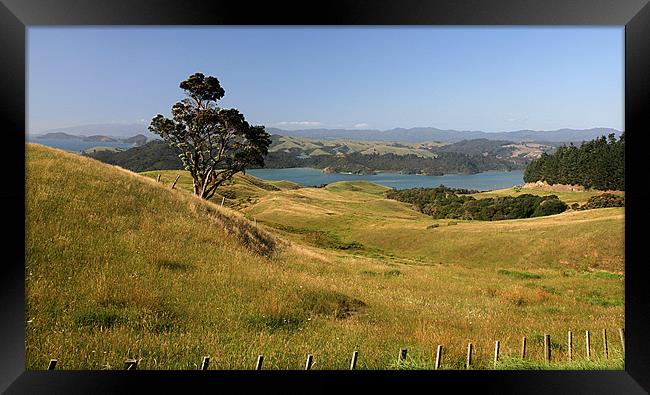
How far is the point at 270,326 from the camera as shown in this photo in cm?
593

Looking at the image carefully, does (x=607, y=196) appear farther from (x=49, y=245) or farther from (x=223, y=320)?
(x=49, y=245)

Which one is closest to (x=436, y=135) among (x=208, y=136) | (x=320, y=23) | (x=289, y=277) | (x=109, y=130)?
(x=289, y=277)

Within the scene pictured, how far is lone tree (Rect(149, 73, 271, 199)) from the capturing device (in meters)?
9.45

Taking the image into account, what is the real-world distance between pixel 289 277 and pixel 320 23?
4.76 meters

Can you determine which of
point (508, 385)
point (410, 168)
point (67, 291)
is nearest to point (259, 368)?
point (508, 385)

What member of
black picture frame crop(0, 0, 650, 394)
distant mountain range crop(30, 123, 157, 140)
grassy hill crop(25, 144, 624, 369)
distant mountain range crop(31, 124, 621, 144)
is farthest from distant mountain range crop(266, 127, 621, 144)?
black picture frame crop(0, 0, 650, 394)

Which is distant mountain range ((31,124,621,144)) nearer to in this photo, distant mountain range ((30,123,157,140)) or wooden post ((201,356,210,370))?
distant mountain range ((30,123,157,140))

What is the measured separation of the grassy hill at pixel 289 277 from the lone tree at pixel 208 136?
737 millimetres

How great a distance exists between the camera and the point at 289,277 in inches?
312

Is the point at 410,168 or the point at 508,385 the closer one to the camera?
the point at 508,385

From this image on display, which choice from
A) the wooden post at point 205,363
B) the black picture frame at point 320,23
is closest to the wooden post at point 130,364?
the black picture frame at point 320,23

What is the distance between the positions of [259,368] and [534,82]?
28.4ft

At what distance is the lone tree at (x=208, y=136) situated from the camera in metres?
9.45

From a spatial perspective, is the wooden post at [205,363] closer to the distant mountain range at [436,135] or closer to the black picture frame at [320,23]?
the black picture frame at [320,23]
